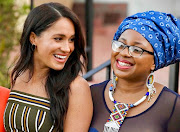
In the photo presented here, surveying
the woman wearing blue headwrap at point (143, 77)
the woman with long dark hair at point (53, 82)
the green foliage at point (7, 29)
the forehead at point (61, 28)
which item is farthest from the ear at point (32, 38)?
the green foliage at point (7, 29)

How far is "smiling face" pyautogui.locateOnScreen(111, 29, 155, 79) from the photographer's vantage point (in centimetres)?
257

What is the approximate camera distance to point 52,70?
3002 millimetres

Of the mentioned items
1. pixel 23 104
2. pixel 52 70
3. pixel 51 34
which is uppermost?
pixel 51 34

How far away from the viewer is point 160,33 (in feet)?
8.42

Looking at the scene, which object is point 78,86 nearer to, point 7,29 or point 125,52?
point 125,52

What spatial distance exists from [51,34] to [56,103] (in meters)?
0.48

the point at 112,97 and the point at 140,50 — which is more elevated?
the point at 140,50

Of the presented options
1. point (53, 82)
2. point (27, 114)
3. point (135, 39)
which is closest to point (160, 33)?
point (135, 39)

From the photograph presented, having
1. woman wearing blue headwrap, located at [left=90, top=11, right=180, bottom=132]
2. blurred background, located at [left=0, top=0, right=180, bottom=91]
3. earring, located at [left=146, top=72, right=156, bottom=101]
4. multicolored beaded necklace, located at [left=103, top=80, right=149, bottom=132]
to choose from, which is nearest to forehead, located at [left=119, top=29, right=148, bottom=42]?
woman wearing blue headwrap, located at [left=90, top=11, right=180, bottom=132]

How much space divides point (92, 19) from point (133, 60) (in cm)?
432

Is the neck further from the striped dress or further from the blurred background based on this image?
the blurred background

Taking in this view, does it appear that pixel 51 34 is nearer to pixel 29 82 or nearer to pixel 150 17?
pixel 29 82

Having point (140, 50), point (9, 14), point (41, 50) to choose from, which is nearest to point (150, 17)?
point (140, 50)

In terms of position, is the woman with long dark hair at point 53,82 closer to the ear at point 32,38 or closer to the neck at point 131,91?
the ear at point 32,38
